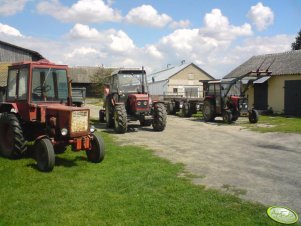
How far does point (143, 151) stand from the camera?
1046cm

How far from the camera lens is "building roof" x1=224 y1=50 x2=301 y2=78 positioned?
24516 millimetres

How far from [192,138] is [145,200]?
7.54 m

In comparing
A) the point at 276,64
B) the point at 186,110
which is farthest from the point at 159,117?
the point at 276,64

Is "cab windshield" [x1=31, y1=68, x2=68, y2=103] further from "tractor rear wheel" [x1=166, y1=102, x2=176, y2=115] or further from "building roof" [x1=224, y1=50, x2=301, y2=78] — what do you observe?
"building roof" [x1=224, y1=50, x2=301, y2=78]

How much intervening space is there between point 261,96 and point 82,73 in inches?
1547

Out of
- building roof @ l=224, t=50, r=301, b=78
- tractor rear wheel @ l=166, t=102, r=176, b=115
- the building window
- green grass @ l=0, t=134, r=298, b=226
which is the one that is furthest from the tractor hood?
the building window

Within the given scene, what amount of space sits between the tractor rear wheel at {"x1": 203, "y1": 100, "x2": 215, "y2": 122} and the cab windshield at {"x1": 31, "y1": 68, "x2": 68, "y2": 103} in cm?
1124

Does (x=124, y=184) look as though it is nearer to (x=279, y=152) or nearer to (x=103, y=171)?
(x=103, y=171)

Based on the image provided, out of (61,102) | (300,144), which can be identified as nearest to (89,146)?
(61,102)

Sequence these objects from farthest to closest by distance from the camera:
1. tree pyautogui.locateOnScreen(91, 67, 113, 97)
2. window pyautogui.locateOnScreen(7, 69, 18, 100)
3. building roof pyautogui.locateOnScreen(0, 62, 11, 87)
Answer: tree pyautogui.locateOnScreen(91, 67, 113, 97)
building roof pyautogui.locateOnScreen(0, 62, 11, 87)
window pyautogui.locateOnScreen(7, 69, 18, 100)

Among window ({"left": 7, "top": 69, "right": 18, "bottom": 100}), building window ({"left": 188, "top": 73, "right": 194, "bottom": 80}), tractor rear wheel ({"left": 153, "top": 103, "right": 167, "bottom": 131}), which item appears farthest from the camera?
building window ({"left": 188, "top": 73, "right": 194, "bottom": 80})

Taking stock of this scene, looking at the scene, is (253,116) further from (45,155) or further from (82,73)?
(82,73)

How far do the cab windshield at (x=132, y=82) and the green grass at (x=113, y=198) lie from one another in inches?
281

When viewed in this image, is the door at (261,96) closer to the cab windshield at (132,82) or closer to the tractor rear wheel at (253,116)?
the tractor rear wheel at (253,116)
